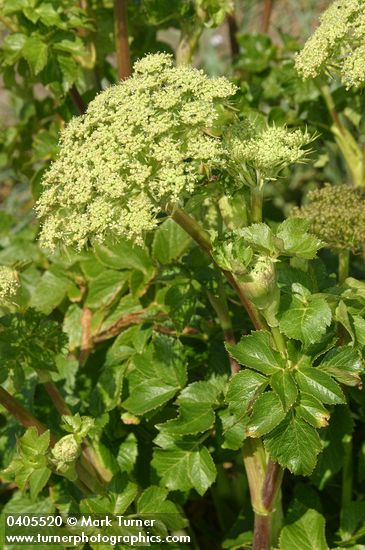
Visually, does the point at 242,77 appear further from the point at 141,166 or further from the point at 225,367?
the point at 141,166

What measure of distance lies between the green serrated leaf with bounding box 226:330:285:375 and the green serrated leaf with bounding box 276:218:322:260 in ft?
0.97

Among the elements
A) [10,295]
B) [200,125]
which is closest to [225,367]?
[10,295]

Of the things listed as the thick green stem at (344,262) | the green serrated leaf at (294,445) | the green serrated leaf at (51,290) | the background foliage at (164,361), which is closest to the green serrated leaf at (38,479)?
the background foliage at (164,361)

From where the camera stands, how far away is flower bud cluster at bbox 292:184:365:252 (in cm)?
278

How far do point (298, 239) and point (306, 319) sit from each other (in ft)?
0.81

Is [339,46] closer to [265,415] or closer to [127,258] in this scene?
[127,258]

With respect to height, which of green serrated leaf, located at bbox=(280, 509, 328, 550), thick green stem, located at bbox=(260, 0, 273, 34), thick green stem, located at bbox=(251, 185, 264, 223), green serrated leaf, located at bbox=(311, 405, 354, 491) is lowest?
green serrated leaf, located at bbox=(280, 509, 328, 550)

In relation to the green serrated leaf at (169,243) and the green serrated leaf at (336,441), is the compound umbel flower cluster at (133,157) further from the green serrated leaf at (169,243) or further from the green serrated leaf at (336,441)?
the green serrated leaf at (336,441)

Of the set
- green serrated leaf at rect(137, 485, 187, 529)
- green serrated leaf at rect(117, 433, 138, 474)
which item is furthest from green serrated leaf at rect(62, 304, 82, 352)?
green serrated leaf at rect(137, 485, 187, 529)

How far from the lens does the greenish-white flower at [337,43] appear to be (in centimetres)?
259

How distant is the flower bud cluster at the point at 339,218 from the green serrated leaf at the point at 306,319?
560 mm

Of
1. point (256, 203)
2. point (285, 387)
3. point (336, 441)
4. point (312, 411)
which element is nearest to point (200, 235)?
point (256, 203)

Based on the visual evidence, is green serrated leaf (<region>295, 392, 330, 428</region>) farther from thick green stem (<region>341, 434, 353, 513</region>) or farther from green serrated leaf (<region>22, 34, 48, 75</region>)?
green serrated leaf (<region>22, 34, 48, 75</region>)

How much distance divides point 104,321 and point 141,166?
152 centimetres
